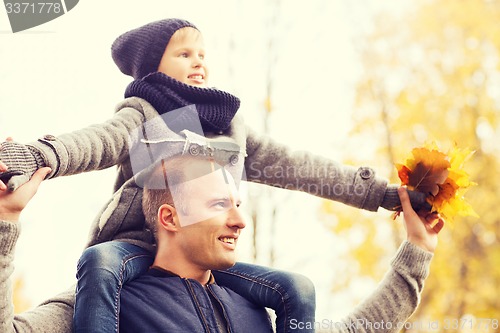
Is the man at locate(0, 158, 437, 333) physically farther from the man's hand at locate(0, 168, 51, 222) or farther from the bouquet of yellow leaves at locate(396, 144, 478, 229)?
the bouquet of yellow leaves at locate(396, 144, 478, 229)

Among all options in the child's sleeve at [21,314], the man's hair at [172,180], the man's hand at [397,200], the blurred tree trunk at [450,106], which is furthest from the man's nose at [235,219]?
the blurred tree trunk at [450,106]

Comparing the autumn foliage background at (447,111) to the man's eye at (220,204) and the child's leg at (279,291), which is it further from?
the man's eye at (220,204)

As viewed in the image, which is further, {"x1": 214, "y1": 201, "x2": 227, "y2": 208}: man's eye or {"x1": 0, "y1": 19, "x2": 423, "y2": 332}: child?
{"x1": 214, "y1": 201, "x2": 227, "y2": 208}: man's eye

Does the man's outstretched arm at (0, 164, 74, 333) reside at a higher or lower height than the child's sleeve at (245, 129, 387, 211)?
higher

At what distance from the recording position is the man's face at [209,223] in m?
1.87

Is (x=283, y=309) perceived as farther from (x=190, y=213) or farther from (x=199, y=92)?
(x=199, y=92)

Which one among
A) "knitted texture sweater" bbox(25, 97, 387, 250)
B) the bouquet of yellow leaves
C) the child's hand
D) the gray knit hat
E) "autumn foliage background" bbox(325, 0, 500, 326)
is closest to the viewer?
the child's hand

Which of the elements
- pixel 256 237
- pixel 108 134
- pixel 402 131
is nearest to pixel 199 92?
pixel 108 134

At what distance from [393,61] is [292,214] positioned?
100 inches

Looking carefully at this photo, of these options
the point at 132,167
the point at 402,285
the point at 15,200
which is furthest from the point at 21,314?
the point at 402,285

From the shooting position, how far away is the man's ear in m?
1.92

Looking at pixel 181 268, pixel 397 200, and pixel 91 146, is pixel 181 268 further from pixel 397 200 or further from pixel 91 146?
pixel 397 200

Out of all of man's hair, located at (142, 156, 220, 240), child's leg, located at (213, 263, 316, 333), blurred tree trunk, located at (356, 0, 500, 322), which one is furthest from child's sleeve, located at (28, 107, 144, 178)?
blurred tree trunk, located at (356, 0, 500, 322)

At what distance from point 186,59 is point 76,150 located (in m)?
0.57
